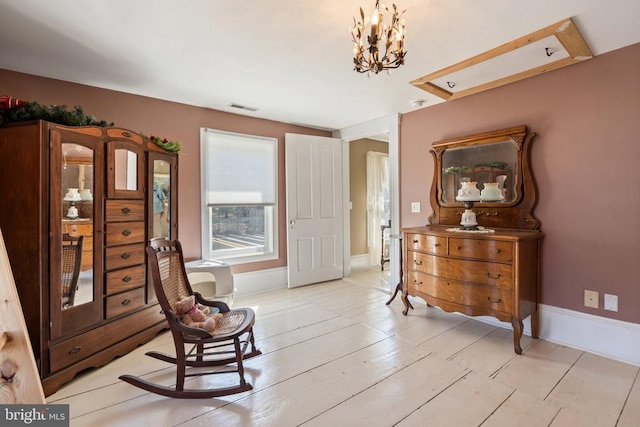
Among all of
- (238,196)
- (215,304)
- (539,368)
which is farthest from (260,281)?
(539,368)

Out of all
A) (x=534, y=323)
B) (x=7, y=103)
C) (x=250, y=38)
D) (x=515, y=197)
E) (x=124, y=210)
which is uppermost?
(x=250, y=38)

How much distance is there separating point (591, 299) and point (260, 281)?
3.34m

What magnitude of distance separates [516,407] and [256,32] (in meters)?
2.76

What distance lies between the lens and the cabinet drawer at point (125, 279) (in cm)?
229

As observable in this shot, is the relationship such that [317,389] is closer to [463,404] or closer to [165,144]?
[463,404]

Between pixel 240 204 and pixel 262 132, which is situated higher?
pixel 262 132

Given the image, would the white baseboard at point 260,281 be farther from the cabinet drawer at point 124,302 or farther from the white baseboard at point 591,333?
the white baseboard at point 591,333

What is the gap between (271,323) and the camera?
3.03 metres

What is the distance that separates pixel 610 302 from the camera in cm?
234

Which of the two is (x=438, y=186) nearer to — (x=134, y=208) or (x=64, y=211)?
→ (x=134, y=208)

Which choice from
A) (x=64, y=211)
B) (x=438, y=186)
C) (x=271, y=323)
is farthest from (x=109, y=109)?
(x=438, y=186)

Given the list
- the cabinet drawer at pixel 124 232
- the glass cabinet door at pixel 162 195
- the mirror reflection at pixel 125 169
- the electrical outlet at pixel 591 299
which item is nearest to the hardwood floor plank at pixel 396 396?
the electrical outlet at pixel 591 299

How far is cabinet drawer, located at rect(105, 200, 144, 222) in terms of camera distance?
229 cm

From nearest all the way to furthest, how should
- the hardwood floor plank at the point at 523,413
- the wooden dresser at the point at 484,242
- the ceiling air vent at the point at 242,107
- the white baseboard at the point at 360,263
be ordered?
the hardwood floor plank at the point at 523,413, the wooden dresser at the point at 484,242, the ceiling air vent at the point at 242,107, the white baseboard at the point at 360,263
